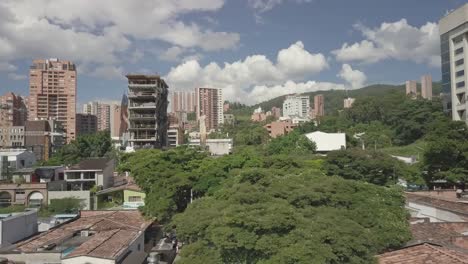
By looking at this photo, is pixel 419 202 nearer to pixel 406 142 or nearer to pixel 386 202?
pixel 386 202

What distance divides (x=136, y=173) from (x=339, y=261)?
19774 millimetres

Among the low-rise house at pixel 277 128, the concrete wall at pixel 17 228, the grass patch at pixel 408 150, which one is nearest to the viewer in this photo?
the concrete wall at pixel 17 228

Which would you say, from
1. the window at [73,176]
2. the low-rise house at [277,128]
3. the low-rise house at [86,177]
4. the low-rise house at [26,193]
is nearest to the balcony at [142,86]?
the low-rise house at [86,177]

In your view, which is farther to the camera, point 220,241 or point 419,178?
point 419,178

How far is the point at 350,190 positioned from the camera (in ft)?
55.0

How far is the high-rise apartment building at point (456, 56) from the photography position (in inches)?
1782

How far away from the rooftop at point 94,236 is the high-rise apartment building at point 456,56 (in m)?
38.2

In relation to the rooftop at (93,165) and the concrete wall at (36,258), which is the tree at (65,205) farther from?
the concrete wall at (36,258)

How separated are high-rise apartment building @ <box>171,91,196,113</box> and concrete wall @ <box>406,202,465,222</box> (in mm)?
146624

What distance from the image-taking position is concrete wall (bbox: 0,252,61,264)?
16.5 meters

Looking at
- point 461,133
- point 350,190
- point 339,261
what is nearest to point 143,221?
point 350,190

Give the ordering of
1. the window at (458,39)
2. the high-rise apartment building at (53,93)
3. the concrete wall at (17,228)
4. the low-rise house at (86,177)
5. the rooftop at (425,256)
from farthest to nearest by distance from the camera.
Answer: the high-rise apartment building at (53,93)
the window at (458,39)
the low-rise house at (86,177)
the concrete wall at (17,228)
the rooftop at (425,256)

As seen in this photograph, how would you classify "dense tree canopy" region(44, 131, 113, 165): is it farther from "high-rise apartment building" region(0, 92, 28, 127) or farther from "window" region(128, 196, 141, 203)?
"high-rise apartment building" region(0, 92, 28, 127)

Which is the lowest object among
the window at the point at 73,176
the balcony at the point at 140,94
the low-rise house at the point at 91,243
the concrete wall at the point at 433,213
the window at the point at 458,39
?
the low-rise house at the point at 91,243
